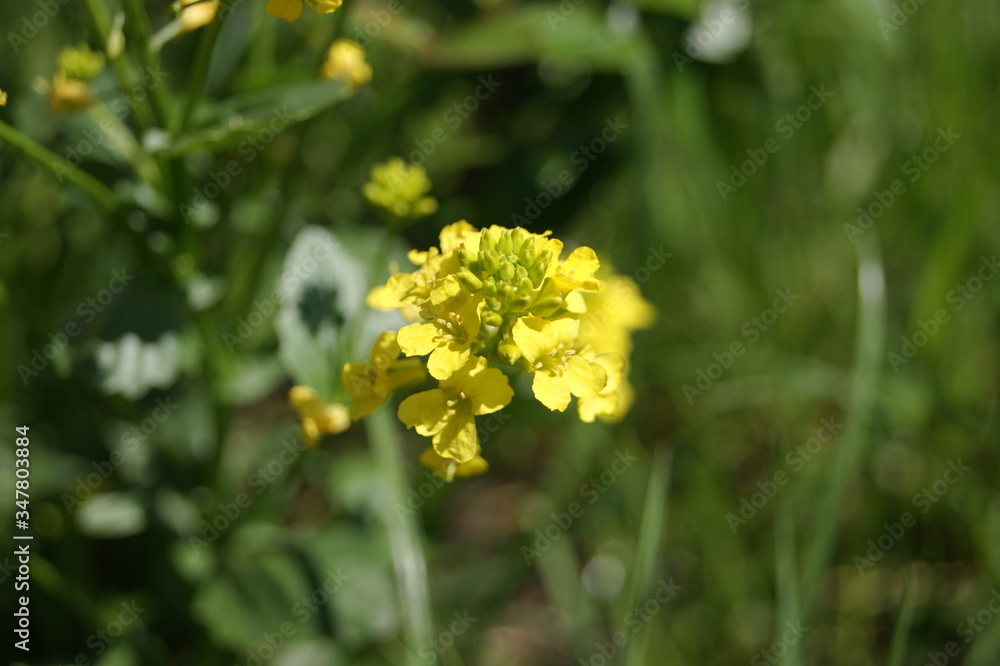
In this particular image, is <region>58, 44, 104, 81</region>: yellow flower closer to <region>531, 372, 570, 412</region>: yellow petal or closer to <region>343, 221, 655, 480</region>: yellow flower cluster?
<region>343, 221, 655, 480</region>: yellow flower cluster

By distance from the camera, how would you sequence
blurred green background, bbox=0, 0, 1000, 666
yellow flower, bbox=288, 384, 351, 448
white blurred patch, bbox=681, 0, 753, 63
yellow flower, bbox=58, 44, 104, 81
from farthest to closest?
white blurred patch, bbox=681, 0, 753, 63, blurred green background, bbox=0, 0, 1000, 666, yellow flower, bbox=58, 44, 104, 81, yellow flower, bbox=288, 384, 351, 448

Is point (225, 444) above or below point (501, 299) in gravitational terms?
below

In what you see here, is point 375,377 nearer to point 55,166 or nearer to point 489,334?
point 489,334

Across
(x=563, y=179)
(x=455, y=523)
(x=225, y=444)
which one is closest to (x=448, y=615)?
(x=455, y=523)

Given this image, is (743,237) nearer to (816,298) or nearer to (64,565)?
(816,298)

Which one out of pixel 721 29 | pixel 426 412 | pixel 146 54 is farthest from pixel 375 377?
pixel 721 29

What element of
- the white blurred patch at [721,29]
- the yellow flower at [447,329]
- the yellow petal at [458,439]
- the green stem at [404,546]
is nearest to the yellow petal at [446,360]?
the yellow flower at [447,329]

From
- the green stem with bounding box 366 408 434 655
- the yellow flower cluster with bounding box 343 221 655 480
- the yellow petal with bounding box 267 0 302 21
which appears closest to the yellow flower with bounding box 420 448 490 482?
the yellow flower cluster with bounding box 343 221 655 480
